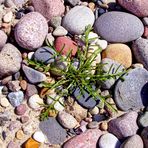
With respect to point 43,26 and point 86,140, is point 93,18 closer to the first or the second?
point 43,26

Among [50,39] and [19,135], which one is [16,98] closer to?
[19,135]

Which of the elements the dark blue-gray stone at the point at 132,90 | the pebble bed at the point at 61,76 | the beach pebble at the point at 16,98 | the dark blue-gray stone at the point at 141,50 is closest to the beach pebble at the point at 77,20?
the pebble bed at the point at 61,76

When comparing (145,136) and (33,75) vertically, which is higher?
(33,75)

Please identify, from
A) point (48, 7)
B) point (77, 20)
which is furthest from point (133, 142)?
point (48, 7)

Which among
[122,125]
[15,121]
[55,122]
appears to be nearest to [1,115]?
[15,121]

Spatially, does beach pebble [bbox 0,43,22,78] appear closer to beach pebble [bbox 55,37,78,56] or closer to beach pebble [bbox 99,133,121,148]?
beach pebble [bbox 55,37,78,56]

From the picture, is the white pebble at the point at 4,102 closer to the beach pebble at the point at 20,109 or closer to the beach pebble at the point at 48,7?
the beach pebble at the point at 20,109
